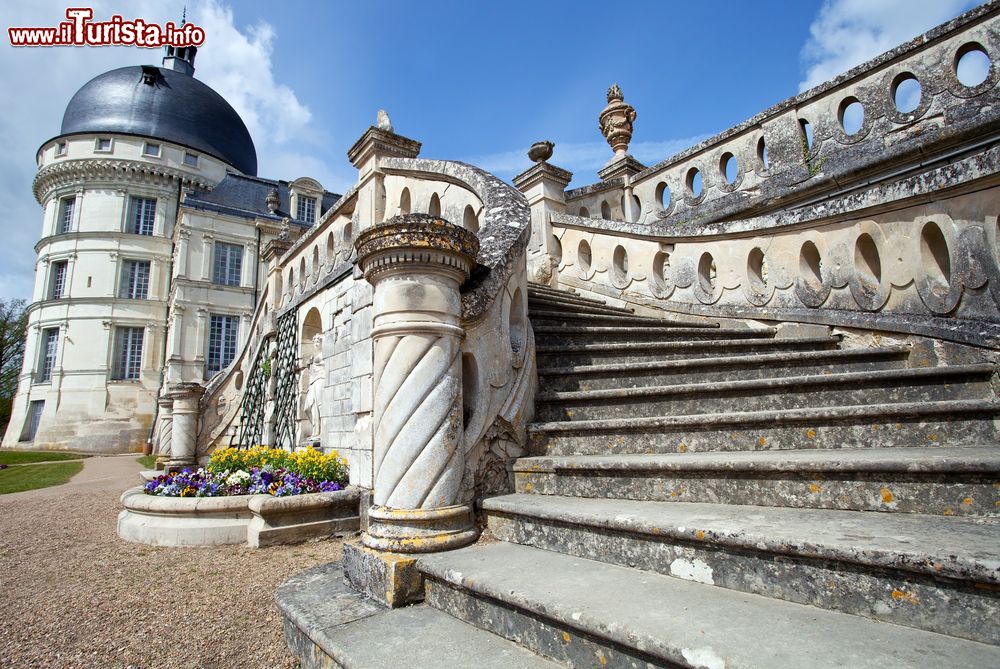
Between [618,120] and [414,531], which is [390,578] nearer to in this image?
[414,531]

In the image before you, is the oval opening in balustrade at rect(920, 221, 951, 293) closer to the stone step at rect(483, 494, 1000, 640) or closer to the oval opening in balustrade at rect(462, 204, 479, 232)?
the stone step at rect(483, 494, 1000, 640)

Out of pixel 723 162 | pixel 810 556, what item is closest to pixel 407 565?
pixel 810 556

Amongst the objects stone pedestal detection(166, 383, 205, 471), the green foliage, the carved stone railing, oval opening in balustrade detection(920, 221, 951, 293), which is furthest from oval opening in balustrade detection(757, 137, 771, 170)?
the green foliage

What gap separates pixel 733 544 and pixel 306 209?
31.8 m

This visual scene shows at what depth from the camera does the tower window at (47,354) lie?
26.0 meters

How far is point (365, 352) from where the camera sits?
4.09 m

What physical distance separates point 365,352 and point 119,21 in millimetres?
15816

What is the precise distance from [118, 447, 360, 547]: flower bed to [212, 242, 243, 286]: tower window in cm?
2453

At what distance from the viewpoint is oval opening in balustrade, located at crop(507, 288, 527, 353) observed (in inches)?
135

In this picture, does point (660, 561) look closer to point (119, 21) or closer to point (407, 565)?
point (407, 565)

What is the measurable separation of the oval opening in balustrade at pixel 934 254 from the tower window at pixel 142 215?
105ft

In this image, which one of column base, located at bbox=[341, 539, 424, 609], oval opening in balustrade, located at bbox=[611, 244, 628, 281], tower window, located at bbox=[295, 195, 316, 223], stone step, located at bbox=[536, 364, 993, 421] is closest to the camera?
column base, located at bbox=[341, 539, 424, 609]

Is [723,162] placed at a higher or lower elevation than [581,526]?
higher

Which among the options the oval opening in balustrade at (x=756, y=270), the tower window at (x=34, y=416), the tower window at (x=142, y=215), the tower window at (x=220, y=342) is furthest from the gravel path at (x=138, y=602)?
the tower window at (x=142, y=215)
